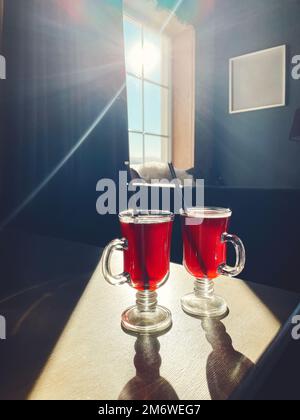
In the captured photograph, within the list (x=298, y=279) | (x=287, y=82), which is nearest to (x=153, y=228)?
(x=298, y=279)

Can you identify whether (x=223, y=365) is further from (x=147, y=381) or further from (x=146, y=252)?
(x=146, y=252)

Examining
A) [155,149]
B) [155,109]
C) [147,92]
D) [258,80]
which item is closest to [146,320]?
[258,80]

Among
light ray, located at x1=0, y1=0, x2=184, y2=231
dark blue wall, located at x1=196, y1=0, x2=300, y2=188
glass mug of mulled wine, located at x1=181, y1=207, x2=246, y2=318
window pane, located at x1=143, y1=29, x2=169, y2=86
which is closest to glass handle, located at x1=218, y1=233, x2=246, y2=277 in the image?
glass mug of mulled wine, located at x1=181, y1=207, x2=246, y2=318

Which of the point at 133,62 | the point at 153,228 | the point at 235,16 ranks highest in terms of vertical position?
the point at 235,16

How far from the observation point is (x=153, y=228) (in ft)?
1.80

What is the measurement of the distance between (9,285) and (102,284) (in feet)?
0.71

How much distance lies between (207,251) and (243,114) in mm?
4568

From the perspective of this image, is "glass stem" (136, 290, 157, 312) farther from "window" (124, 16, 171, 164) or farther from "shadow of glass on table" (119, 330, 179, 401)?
"window" (124, 16, 171, 164)

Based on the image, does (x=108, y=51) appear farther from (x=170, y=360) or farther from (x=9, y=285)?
(x=170, y=360)

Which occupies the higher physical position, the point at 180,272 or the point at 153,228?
the point at 153,228

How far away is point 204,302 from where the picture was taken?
56cm

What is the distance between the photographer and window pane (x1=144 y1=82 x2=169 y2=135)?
5.18 metres

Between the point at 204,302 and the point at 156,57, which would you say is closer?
the point at 204,302

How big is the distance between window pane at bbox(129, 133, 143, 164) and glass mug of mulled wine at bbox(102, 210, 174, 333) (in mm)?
4332
